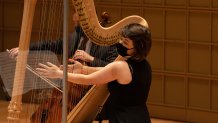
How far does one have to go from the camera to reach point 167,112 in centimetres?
650

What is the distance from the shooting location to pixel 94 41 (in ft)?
11.5

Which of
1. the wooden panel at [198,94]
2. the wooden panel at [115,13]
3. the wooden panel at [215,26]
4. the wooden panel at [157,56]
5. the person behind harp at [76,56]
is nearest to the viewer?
the person behind harp at [76,56]

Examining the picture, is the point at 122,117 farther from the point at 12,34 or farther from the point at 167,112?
the point at 12,34

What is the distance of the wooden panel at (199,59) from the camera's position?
6172 mm

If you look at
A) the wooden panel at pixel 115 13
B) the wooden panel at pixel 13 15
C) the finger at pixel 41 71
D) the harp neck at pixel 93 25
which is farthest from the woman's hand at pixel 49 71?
the wooden panel at pixel 13 15

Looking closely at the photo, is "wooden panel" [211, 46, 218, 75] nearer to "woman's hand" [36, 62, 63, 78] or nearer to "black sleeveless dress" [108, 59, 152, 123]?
"black sleeveless dress" [108, 59, 152, 123]

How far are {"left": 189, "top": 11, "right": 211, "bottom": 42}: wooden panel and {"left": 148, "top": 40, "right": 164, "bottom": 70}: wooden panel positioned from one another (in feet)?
1.40

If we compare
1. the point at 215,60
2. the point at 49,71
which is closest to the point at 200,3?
the point at 215,60

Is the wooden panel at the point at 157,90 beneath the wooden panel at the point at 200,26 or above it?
beneath

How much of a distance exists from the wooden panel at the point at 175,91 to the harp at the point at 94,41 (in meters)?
2.82

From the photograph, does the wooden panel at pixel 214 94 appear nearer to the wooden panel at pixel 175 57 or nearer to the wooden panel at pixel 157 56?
the wooden panel at pixel 175 57

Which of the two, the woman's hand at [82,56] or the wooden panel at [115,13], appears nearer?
the woman's hand at [82,56]

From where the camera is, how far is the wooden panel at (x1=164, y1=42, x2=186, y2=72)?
20.7ft

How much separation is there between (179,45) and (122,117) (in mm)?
3222
